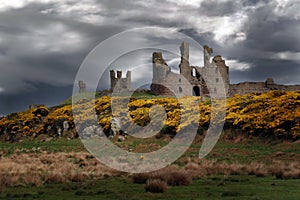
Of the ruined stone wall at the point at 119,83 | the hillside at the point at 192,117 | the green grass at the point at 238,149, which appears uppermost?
the ruined stone wall at the point at 119,83

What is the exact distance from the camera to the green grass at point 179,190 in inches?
596

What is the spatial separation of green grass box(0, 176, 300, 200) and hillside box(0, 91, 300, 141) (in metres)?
21.2

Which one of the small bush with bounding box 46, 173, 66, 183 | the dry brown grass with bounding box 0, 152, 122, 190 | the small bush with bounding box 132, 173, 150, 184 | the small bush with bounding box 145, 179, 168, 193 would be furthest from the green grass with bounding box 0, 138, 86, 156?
the small bush with bounding box 145, 179, 168, 193

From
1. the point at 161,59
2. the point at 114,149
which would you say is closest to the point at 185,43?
the point at 161,59

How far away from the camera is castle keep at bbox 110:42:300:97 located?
84812 mm

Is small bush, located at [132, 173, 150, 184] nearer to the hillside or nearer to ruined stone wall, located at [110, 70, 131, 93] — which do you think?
the hillside

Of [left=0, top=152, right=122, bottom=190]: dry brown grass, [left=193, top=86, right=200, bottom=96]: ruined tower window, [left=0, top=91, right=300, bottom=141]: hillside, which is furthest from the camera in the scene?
[left=193, top=86, right=200, bottom=96]: ruined tower window

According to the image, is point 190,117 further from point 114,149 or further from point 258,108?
point 114,149

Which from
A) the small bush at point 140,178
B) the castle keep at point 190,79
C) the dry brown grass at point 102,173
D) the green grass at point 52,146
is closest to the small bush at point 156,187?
the dry brown grass at point 102,173

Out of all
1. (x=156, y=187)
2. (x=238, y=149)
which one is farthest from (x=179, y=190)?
(x=238, y=149)

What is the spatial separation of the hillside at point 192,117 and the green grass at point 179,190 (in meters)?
21.2

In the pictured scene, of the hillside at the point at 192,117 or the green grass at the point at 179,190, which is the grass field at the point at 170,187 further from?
the hillside at the point at 192,117

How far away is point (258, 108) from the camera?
157 feet

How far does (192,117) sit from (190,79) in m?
37.7
